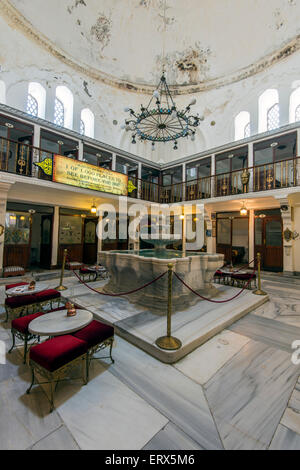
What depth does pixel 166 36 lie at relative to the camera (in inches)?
462

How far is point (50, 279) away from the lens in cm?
718

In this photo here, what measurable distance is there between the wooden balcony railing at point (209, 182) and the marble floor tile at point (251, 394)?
705cm

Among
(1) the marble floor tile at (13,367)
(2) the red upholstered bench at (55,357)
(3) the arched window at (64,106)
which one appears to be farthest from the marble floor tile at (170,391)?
(3) the arched window at (64,106)

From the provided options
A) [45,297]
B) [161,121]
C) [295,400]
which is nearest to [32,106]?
[161,121]

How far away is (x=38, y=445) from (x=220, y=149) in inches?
437

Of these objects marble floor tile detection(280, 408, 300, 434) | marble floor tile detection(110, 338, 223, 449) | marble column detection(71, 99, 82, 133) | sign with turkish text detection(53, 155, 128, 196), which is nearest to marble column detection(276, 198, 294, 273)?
sign with turkish text detection(53, 155, 128, 196)

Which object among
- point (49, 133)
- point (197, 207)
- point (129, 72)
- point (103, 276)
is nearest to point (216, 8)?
point (129, 72)

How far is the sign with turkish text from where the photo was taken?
728 cm

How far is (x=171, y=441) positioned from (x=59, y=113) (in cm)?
1225

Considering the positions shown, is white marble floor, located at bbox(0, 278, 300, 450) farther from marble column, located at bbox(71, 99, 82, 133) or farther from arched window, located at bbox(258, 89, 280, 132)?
arched window, located at bbox(258, 89, 280, 132)

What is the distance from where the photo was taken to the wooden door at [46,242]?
Answer: 9.02 meters

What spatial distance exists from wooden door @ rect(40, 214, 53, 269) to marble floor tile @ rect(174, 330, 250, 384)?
7989 millimetres
